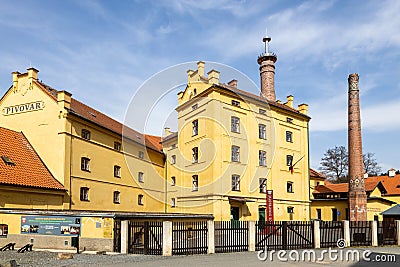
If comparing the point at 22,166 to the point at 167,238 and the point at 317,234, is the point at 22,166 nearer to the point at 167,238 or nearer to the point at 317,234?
the point at 167,238

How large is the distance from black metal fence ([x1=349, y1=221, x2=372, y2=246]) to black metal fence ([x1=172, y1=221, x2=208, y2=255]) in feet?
31.1

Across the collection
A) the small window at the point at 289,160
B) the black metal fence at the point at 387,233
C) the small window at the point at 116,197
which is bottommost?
the black metal fence at the point at 387,233

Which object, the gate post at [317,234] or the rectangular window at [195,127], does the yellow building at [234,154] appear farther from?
the gate post at [317,234]

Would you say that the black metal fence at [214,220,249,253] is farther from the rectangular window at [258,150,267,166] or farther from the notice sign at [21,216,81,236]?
the rectangular window at [258,150,267,166]

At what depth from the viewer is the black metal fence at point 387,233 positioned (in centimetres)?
2447

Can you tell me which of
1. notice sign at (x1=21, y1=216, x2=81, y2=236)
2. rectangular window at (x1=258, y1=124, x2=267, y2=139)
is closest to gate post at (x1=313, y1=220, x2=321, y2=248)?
notice sign at (x1=21, y1=216, x2=81, y2=236)

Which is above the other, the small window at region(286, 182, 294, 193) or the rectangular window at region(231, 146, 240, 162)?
the rectangular window at region(231, 146, 240, 162)

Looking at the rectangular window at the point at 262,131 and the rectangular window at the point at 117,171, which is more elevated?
the rectangular window at the point at 262,131

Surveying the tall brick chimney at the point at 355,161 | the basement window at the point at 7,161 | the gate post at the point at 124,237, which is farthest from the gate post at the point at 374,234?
the basement window at the point at 7,161

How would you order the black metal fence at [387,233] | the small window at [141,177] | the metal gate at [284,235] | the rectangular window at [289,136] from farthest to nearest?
the rectangular window at [289,136]
the small window at [141,177]
the black metal fence at [387,233]
the metal gate at [284,235]

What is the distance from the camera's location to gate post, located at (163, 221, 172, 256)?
1775 centimetres

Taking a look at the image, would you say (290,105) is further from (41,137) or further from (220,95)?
(41,137)

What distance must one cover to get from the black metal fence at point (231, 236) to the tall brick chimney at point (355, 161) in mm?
22443

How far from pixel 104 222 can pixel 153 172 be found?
75.8 ft
